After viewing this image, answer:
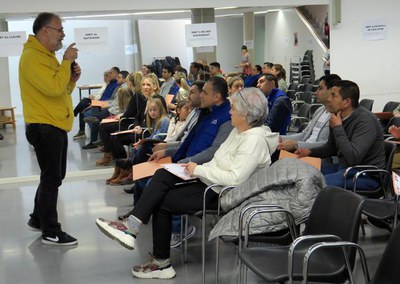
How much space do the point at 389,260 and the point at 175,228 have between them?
2315 mm

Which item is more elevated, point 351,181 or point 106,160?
point 351,181

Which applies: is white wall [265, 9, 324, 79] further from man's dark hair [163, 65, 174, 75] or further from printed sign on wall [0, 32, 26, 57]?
printed sign on wall [0, 32, 26, 57]

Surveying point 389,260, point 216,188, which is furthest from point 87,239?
point 389,260

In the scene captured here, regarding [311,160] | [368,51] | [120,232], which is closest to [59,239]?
[120,232]

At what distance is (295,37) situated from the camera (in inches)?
369

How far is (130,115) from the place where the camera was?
723 centimetres

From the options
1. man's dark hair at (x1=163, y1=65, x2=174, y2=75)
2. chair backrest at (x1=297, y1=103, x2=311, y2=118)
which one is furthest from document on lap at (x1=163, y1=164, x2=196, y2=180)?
man's dark hair at (x1=163, y1=65, x2=174, y2=75)

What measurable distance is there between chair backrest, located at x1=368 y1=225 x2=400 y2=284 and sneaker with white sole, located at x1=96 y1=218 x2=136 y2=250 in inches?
67.2

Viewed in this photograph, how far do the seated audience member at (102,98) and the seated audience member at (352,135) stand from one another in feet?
13.8

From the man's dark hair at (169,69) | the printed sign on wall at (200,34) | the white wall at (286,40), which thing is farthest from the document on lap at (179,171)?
the white wall at (286,40)

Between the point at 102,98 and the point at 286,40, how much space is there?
3163 millimetres

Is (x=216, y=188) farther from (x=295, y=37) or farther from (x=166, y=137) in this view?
(x=295, y=37)

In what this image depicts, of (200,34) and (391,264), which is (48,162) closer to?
(391,264)

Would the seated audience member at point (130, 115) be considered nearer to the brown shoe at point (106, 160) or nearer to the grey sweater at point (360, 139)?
the brown shoe at point (106, 160)
